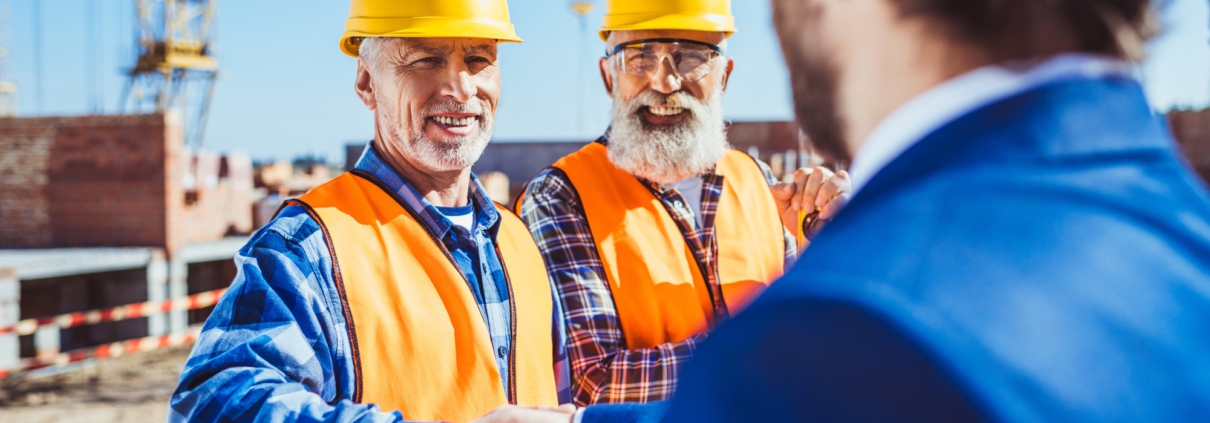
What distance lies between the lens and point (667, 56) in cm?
272

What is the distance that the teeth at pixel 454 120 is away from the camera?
7.03ft

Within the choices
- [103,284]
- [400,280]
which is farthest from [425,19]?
[103,284]

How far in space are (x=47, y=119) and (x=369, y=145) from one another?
45.9ft

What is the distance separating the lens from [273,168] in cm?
1828

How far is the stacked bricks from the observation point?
13820mm

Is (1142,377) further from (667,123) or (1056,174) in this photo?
(667,123)

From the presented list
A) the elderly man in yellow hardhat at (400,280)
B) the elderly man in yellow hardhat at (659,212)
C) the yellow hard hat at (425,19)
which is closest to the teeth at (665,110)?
the elderly man in yellow hardhat at (659,212)

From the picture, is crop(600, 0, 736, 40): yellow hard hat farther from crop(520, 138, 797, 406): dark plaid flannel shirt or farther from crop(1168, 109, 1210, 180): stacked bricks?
crop(1168, 109, 1210, 180): stacked bricks

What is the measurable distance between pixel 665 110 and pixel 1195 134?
1502cm

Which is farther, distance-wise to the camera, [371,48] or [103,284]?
[103,284]

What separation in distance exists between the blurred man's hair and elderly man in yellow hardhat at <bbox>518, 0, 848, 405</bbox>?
1512 mm

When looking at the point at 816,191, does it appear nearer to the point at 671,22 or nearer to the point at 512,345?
the point at 671,22

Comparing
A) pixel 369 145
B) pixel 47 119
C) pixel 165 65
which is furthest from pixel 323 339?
pixel 165 65

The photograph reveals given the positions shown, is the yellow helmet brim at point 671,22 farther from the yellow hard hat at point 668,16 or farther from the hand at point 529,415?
the hand at point 529,415
